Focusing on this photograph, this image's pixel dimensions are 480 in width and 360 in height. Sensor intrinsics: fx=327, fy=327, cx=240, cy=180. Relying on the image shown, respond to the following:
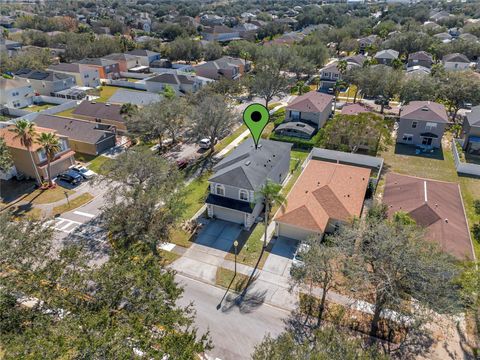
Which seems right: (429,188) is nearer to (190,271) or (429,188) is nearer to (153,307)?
(190,271)

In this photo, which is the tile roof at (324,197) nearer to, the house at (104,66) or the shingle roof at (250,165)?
the shingle roof at (250,165)

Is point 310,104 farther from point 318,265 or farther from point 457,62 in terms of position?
point 457,62

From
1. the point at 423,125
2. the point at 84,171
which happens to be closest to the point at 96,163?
the point at 84,171

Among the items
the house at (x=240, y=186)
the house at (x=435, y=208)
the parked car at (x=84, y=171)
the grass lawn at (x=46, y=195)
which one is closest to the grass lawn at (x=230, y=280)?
the house at (x=240, y=186)

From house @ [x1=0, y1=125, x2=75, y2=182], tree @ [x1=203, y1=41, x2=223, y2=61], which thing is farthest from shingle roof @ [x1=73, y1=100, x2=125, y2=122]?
tree @ [x1=203, y1=41, x2=223, y2=61]

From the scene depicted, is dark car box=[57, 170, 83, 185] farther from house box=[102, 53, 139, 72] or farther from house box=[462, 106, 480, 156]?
house box=[102, 53, 139, 72]

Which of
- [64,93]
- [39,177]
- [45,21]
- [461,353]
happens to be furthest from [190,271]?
[45,21]
